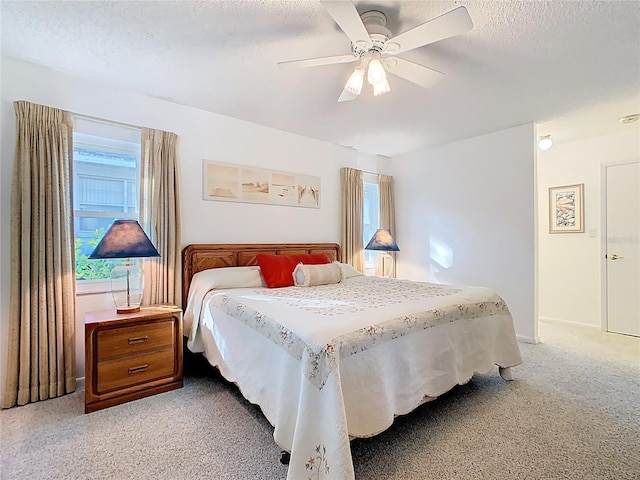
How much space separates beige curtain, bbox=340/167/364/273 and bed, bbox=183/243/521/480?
141cm

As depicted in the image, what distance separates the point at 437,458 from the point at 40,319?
9.20 feet

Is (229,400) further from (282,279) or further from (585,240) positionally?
(585,240)

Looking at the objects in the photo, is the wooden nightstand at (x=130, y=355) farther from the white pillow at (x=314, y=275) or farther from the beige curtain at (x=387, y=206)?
the beige curtain at (x=387, y=206)

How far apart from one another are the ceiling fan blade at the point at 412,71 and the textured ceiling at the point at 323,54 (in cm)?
20

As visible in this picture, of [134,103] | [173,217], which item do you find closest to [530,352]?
[173,217]

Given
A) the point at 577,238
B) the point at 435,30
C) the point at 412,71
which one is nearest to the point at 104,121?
the point at 412,71

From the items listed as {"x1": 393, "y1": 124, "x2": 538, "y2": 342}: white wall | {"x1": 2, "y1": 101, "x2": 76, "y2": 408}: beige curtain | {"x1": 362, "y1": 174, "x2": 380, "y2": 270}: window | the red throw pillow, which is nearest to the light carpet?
{"x1": 2, "y1": 101, "x2": 76, "y2": 408}: beige curtain

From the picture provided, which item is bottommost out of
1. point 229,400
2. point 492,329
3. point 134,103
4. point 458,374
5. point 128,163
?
point 229,400

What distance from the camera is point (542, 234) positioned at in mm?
4590

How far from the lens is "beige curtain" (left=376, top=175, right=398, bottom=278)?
4.89 meters

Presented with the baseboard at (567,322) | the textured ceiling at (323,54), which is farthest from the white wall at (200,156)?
the baseboard at (567,322)

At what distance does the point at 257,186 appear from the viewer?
3582 mm

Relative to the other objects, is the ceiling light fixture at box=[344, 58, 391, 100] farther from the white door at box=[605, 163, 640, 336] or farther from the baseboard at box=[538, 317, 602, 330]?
the baseboard at box=[538, 317, 602, 330]

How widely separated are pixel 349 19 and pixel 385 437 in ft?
7.54
